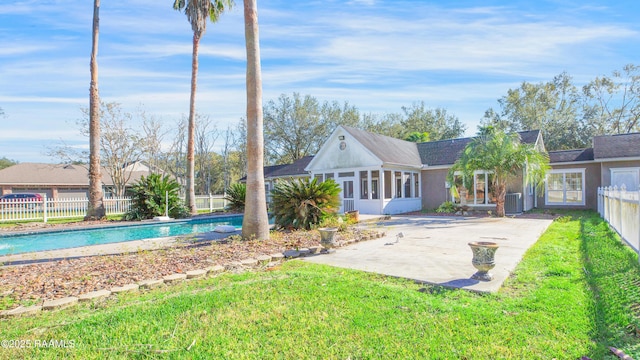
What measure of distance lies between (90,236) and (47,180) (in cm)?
2621

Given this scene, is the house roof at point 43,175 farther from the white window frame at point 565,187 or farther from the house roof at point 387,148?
the white window frame at point 565,187

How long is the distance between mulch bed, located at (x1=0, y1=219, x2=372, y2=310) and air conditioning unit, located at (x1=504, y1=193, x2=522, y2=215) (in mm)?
13206

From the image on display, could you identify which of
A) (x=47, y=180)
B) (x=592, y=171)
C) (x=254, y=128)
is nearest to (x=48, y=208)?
(x=254, y=128)

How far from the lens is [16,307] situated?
439 cm

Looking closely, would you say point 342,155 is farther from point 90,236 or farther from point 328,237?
point 90,236

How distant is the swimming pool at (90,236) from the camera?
11.3 meters

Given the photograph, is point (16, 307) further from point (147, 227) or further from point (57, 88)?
point (57, 88)

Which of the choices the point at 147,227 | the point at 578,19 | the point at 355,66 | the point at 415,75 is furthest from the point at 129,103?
the point at 578,19

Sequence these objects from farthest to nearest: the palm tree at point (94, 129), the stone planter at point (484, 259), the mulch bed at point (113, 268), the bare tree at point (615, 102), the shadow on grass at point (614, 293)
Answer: the bare tree at point (615, 102), the palm tree at point (94, 129), the stone planter at point (484, 259), the mulch bed at point (113, 268), the shadow on grass at point (614, 293)

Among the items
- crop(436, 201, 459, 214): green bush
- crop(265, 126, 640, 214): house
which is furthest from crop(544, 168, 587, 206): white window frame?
crop(436, 201, 459, 214): green bush

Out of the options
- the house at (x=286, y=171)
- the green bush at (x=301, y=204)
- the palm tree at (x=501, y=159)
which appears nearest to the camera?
the green bush at (x=301, y=204)

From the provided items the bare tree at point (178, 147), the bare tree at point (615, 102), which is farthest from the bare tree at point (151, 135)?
the bare tree at point (615, 102)

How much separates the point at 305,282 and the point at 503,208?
46.8ft

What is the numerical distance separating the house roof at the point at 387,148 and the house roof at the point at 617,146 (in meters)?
9.23
